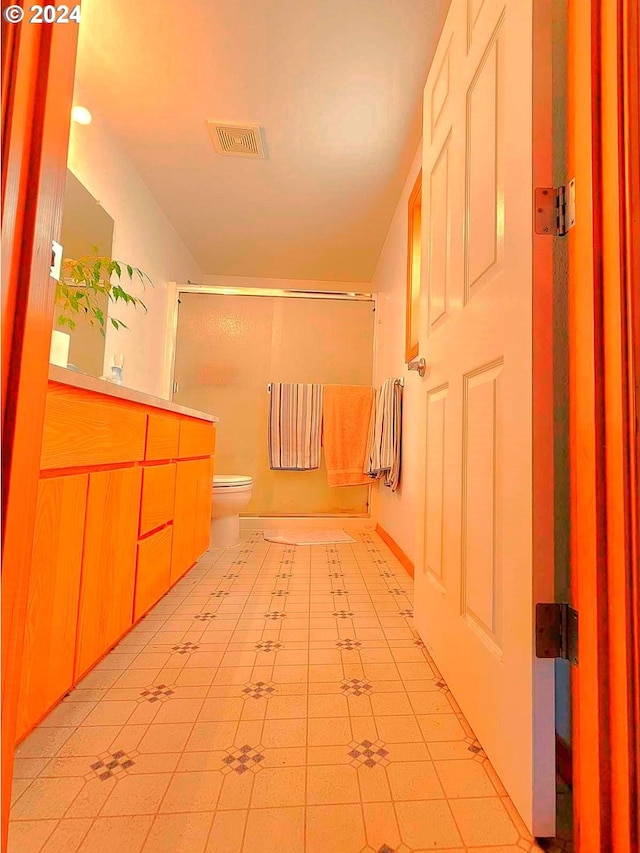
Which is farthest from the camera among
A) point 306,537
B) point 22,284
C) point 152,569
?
point 306,537

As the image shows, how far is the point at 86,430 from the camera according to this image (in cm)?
91

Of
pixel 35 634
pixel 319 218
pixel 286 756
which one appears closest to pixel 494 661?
pixel 286 756

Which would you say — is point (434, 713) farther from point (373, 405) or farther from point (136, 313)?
point (136, 313)

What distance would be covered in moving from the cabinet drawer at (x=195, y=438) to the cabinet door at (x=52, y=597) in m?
0.75

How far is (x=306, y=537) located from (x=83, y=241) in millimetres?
2110

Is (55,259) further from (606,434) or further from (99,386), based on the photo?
(606,434)

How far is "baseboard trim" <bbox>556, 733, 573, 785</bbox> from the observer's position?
0.74m

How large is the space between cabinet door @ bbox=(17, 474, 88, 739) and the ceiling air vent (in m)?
1.92

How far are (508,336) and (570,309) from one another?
11cm

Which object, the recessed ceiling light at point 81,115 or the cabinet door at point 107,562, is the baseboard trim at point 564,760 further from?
the recessed ceiling light at point 81,115

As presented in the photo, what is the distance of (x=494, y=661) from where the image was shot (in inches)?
30.9

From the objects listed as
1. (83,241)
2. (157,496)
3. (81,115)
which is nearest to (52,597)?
(157,496)

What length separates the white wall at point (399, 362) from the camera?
2.05m

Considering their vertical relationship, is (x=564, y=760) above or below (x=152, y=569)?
below
